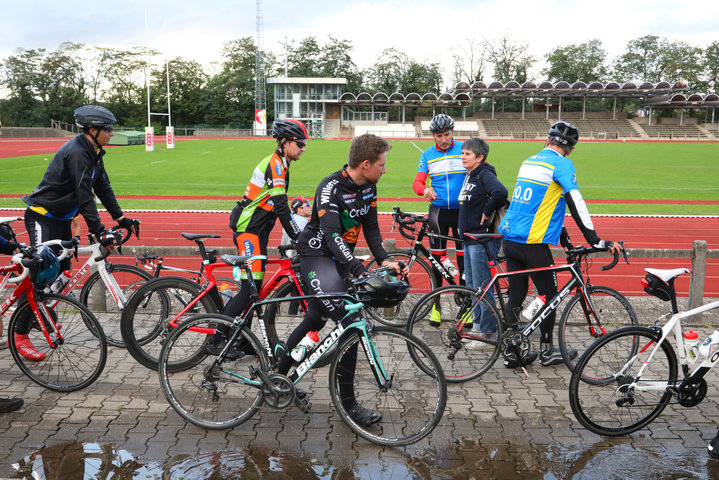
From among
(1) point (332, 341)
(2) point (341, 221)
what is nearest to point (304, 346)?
(1) point (332, 341)

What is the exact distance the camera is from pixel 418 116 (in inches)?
3172

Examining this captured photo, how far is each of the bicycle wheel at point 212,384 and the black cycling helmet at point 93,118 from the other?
6.81 feet

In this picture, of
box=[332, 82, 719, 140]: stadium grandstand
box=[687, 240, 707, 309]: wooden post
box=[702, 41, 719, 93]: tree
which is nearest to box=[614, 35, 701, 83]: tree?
box=[702, 41, 719, 93]: tree

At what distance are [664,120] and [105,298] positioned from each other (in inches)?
3228

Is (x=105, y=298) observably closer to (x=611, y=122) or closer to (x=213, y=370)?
(x=213, y=370)

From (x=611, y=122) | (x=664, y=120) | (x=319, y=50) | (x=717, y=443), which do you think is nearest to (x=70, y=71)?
(x=319, y=50)

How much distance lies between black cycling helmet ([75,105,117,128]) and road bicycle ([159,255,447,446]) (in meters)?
2.01

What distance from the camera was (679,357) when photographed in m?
4.07

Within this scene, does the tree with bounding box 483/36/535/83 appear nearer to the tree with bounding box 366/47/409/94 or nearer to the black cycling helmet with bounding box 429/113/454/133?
the tree with bounding box 366/47/409/94

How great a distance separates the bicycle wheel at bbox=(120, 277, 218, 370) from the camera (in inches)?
197

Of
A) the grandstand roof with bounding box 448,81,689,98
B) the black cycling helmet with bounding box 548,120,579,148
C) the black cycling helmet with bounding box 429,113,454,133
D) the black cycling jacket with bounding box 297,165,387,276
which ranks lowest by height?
the black cycling jacket with bounding box 297,165,387,276

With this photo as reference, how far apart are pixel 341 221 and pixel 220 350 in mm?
1198

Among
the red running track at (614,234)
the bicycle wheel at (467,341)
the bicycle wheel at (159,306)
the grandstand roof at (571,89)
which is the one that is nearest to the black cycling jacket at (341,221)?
the bicycle wheel at (467,341)

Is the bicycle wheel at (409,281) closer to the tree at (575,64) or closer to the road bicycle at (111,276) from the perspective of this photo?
the road bicycle at (111,276)
